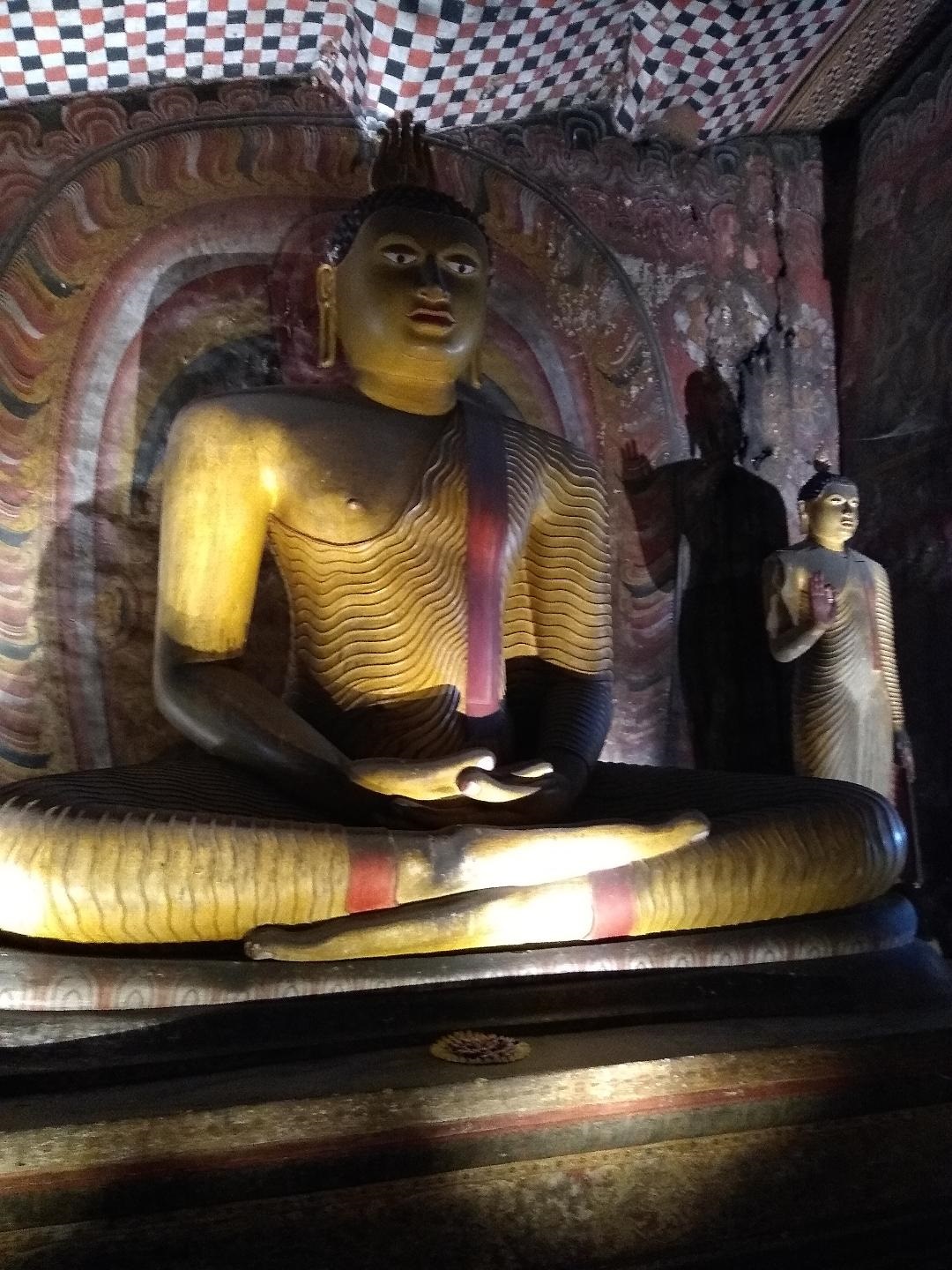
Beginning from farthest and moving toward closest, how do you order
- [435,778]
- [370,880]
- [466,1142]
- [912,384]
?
[912,384], [435,778], [370,880], [466,1142]

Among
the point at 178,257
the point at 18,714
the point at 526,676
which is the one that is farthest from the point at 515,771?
the point at 178,257

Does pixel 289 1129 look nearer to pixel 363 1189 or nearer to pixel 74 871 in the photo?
pixel 363 1189

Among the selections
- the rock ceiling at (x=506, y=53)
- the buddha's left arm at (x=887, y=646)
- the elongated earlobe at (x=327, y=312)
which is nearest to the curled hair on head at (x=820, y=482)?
the buddha's left arm at (x=887, y=646)

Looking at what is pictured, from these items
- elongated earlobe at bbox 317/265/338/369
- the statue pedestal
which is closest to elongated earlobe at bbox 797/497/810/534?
elongated earlobe at bbox 317/265/338/369

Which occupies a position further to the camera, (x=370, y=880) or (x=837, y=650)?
(x=837, y=650)

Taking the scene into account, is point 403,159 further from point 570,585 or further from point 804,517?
point 804,517

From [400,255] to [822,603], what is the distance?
6.17ft

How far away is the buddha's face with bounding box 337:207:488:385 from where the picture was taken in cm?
293

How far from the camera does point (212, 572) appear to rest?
2.71 metres

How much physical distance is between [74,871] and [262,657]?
1634mm

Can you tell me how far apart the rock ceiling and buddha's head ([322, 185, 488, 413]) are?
2.84ft

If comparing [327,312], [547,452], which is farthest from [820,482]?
[327,312]

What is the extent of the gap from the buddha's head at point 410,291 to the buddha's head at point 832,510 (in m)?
1.52

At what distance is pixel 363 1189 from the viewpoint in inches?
59.4
